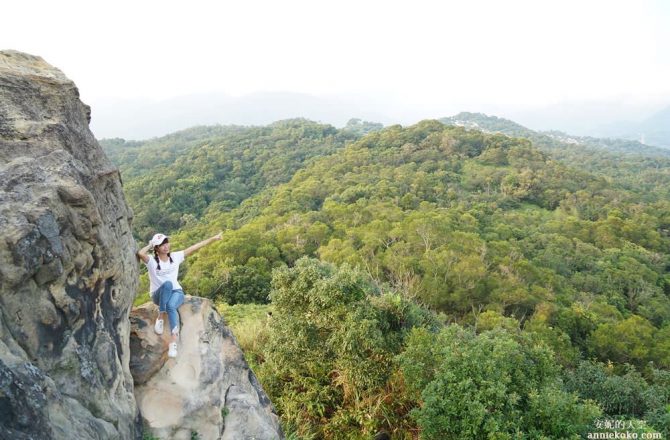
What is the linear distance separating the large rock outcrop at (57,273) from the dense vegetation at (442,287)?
176 inches

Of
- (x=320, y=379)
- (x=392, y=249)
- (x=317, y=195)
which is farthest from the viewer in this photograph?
(x=317, y=195)

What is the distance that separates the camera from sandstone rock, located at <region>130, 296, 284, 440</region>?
210 inches

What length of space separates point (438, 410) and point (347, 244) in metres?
19.5

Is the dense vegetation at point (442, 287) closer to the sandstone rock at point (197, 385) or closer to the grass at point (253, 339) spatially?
the grass at point (253, 339)

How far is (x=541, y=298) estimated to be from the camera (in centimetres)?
2311

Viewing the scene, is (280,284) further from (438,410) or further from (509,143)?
(509,143)

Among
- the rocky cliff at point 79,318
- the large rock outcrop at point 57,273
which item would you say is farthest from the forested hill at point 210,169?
the large rock outcrop at point 57,273

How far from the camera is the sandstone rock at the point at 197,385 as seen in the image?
5.32m

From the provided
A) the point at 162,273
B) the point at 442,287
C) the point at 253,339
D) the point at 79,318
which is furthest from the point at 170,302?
the point at 442,287

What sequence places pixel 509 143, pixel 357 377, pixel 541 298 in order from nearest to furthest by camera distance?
pixel 357 377, pixel 541 298, pixel 509 143

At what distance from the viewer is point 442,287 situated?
21547 mm

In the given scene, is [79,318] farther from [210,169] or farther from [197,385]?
[210,169]

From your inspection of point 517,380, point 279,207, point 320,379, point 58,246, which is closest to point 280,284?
point 320,379

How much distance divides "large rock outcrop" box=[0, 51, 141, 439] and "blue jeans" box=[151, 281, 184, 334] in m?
0.41
